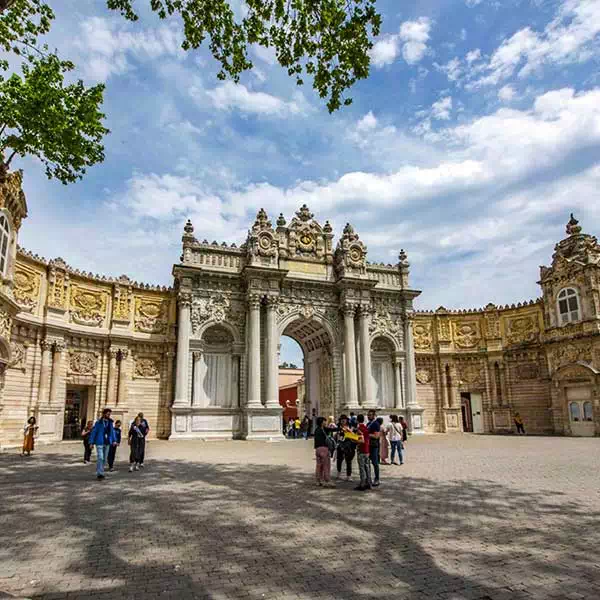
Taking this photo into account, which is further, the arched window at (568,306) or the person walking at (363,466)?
the arched window at (568,306)

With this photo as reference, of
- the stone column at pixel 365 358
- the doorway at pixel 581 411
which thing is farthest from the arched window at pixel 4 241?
the doorway at pixel 581 411

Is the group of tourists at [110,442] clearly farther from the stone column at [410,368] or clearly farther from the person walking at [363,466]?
the stone column at [410,368]

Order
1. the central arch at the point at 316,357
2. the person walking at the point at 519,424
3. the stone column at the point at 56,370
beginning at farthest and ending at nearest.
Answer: the person walking at the point at 519,424
the central arch at the point at 316,357
the stone column at the point at 56,370

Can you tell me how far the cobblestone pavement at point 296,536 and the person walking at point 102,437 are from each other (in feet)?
1.63

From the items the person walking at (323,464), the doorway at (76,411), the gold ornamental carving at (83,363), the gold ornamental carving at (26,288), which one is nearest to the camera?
the person walking at (323,464)

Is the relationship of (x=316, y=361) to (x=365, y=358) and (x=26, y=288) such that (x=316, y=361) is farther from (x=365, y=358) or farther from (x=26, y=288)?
(x=26, y=288)

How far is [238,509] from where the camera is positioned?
8562mm

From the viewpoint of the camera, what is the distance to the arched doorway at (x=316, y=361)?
30.7 meters

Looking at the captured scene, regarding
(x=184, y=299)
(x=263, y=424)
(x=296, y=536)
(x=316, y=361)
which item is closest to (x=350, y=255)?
(x=316, y=361)

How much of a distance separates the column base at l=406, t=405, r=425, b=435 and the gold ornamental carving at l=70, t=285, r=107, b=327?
20.5 meters

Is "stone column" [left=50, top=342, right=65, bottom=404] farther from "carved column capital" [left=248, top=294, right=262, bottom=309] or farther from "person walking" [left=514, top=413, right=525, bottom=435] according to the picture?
"person walking" [left=514, top=413, right=525, bottom=435]

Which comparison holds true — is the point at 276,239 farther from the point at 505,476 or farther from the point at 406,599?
the point at 406,599

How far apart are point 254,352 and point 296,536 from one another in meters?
20.5

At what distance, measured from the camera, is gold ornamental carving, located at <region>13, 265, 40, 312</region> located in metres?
23.0
